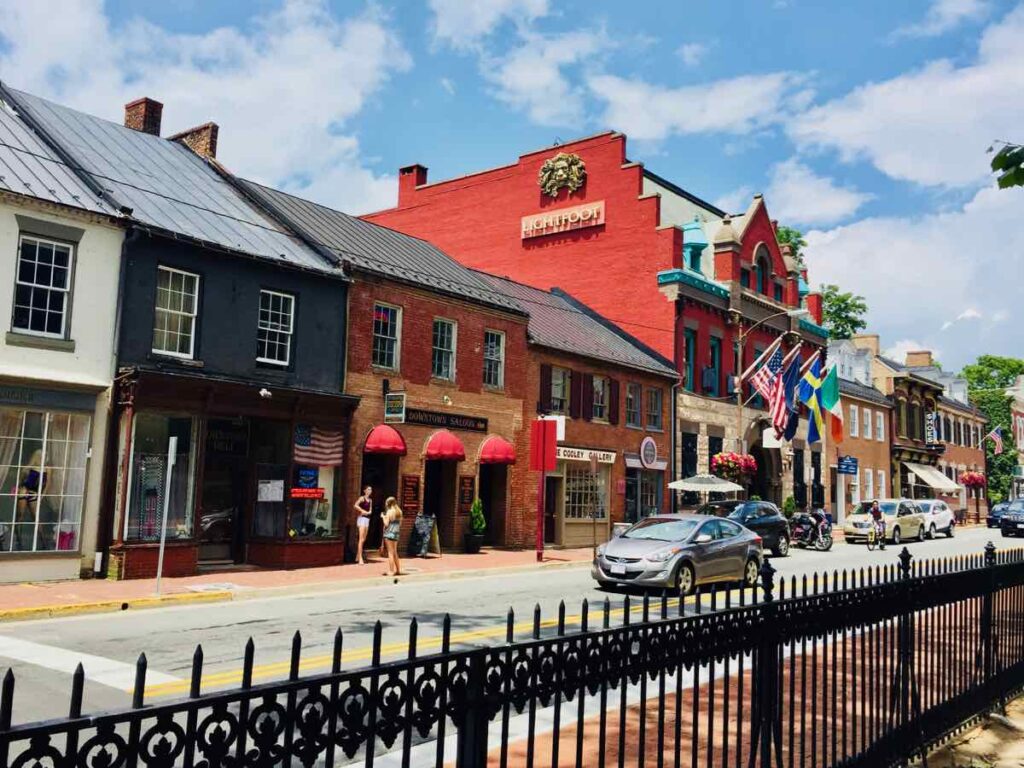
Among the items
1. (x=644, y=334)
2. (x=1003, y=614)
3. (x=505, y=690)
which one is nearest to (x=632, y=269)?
(x=644, y=334)

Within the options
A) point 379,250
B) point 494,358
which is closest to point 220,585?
point 379,250

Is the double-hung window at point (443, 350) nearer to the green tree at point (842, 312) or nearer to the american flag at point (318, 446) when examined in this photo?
the american flag at point (318, 446)

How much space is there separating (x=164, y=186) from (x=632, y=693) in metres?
18.3

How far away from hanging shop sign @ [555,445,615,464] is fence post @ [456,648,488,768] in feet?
84.8

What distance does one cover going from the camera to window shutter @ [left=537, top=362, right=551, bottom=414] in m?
29.3

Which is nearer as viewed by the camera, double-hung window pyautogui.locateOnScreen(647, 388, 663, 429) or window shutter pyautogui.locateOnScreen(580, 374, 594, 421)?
window shutter pyautogui.locateOnScreen(580, 374, 594, 421)

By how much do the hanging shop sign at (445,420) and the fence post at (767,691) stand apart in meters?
19.9

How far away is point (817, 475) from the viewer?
154ft

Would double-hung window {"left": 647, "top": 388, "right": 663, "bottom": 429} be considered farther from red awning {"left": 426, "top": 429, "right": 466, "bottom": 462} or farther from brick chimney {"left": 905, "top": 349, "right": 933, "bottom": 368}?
brick chimney {"left": 905, "top": 349, "right": 933, "bottom": 368}

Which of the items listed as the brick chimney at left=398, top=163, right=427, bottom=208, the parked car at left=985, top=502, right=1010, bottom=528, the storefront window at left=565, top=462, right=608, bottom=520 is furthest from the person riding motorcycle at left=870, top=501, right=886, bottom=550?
the brick chimney at left=398, top=163, right=427, bottom=208

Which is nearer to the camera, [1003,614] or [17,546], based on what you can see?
[1003,614]

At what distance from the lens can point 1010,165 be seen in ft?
19.6

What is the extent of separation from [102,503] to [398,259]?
1191 cm

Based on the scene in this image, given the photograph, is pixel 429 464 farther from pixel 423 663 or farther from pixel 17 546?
pixel 423 663
